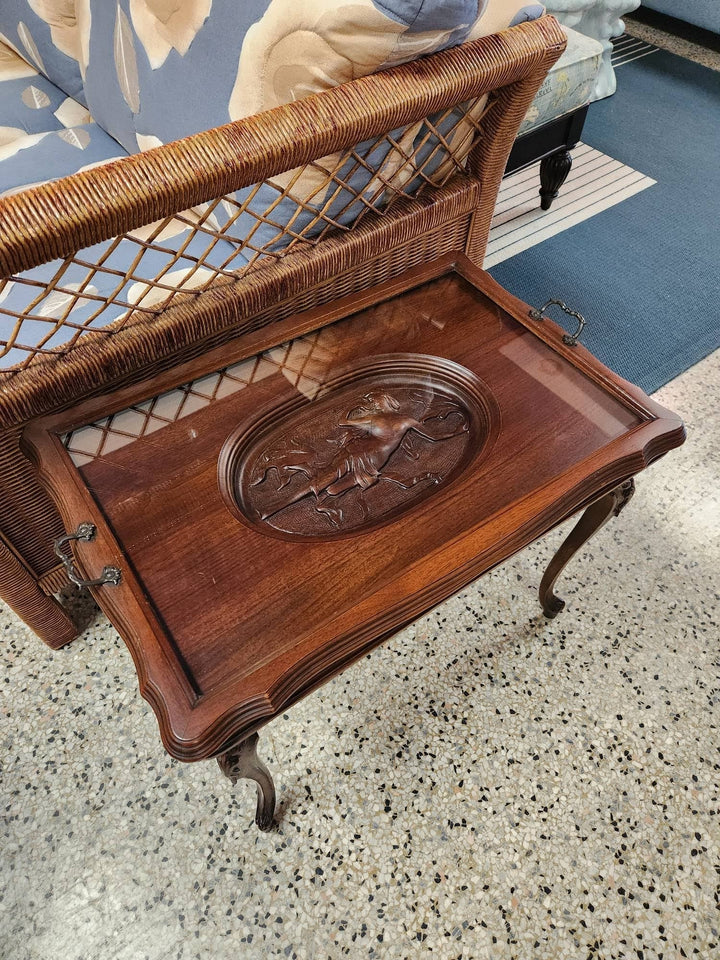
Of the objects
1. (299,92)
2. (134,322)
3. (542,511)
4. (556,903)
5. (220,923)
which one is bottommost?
(556,903)

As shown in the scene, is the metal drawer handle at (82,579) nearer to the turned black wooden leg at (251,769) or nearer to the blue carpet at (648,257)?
the turned black wooden leg at (251,769)

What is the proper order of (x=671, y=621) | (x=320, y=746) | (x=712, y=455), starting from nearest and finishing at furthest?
(x=320, y=746) → (x=671, y=621) → (x=712, y=455)

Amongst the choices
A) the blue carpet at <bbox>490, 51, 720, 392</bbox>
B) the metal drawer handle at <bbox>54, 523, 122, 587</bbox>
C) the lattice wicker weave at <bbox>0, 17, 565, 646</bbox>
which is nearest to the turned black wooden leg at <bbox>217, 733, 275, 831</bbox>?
the metal drawer handle at <bbox>54, 523, 122, 587</bbox>

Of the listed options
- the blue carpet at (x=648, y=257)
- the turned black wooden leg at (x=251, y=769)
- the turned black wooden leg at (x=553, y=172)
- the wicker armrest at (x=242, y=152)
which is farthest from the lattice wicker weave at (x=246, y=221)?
the turned black wooden leg at (x=553, y=172)

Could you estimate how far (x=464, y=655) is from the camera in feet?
3.56

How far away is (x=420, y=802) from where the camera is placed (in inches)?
37.5

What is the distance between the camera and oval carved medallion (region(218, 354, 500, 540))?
0.73 metres

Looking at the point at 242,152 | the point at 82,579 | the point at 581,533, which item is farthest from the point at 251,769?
the point at 242,152

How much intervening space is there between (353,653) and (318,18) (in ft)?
2.17

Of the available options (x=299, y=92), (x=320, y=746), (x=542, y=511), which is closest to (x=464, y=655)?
(x=320, y=746)

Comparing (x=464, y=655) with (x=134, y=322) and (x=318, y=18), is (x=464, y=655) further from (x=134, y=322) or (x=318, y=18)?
(x=318, y=18)

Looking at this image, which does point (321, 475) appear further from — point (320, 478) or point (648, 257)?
point (648, 257)

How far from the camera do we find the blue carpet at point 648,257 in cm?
153

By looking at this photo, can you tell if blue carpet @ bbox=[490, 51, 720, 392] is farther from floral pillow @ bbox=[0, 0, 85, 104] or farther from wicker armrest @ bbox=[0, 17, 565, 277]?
floral pillow @ bbox=[0, 0, 85, 104]
